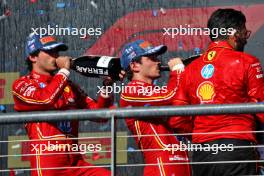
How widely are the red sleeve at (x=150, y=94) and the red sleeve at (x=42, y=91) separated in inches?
14.7

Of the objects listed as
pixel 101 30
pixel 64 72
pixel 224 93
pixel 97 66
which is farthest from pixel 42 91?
pixel 101 30

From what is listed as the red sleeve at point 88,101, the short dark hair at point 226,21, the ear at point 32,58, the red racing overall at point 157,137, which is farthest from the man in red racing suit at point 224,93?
the ear at point 32,58

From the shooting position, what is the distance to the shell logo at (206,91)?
17.0 feet

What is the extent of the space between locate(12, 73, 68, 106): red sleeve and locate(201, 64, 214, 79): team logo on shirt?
0.81m

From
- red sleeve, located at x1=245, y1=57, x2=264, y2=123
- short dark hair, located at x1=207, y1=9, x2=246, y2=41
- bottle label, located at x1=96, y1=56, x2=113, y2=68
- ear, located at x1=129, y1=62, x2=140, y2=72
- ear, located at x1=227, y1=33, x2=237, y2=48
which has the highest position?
short dark hair, located at x1=207, y1=9, x2=246, y2=41

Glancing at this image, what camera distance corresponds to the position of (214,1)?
253 inches

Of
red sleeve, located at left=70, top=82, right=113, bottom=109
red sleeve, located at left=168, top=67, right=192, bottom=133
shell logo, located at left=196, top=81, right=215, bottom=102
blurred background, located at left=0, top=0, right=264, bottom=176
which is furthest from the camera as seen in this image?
blurred background, located at left=0, top=0, right=264, bottom=176

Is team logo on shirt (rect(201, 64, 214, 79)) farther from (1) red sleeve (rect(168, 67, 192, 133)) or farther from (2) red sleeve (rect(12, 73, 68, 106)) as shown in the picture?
(2) red sleeve (rect(12, 73, 68, 106))

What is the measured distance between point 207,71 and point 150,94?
386 millimetres

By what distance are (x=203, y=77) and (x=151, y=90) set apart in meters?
0.38

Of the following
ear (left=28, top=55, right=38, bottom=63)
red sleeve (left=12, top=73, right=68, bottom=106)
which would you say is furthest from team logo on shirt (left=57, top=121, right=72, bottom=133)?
ear (left=28, top=55, right=38, bottom=63)

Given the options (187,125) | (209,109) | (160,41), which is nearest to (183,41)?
(160,41)

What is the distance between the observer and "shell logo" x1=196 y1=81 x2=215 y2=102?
5168mm

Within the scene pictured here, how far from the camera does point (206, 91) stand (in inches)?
204
